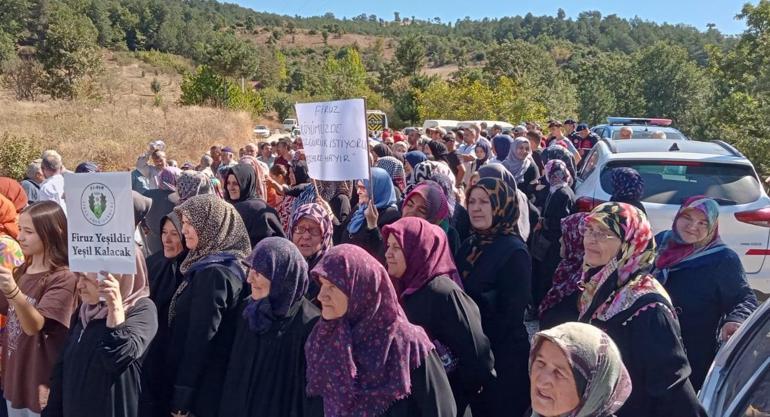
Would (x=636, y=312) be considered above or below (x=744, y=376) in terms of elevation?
above

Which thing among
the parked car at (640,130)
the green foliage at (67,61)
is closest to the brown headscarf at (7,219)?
the parked car at (640,130)

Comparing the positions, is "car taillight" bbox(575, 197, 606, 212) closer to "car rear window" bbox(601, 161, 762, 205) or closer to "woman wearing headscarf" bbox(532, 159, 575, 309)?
"woman wearing headscarf" bbox(532, 159, 575, 309)

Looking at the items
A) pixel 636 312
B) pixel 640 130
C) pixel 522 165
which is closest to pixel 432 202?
pixel 636 312

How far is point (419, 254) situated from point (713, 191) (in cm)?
400

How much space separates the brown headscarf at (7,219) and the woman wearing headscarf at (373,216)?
2.28m

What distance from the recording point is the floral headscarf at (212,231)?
3.46 metres

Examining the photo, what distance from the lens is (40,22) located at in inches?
2477

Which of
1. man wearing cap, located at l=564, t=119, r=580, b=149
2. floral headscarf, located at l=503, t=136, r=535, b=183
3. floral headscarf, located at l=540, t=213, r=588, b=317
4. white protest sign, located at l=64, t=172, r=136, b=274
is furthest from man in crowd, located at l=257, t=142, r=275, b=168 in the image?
white protest sign, located at l=64, t=172, r=136, b=274

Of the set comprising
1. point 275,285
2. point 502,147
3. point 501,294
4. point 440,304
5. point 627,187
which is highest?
point 502,147

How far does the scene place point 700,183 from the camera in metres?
6.05

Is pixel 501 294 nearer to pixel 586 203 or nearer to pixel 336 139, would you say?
pixel 336 139

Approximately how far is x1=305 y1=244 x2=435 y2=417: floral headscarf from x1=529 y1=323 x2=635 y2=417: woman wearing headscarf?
Result: 1.99ft

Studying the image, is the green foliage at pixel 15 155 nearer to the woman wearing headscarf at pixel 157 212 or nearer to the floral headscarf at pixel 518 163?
the woman wearing headscarf at pixel 157 212

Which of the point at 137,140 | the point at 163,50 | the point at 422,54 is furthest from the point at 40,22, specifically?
the point at 137,140
